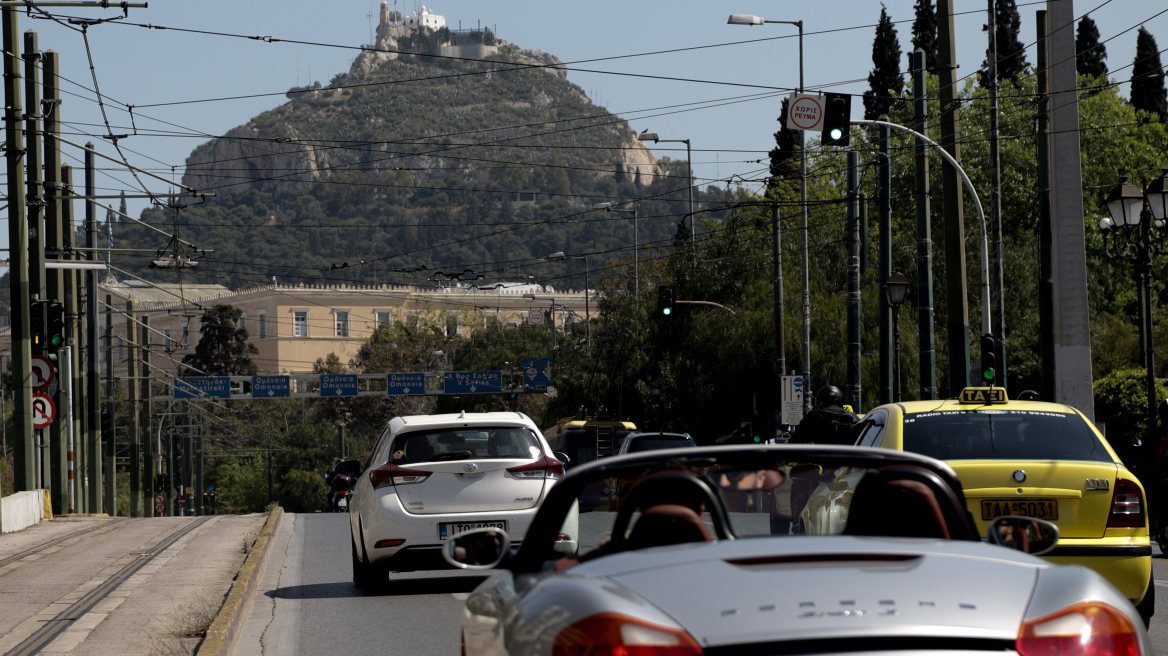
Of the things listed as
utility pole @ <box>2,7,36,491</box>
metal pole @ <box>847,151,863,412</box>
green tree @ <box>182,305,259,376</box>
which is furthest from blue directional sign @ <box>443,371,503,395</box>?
utility pole @ <box>2,7,36,491</box>

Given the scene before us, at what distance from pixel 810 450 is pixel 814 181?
70338 millimetres

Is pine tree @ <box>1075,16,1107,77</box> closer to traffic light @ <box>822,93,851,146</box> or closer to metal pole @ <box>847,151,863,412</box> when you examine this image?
metal pole @ <box>847,151,863,412</box>

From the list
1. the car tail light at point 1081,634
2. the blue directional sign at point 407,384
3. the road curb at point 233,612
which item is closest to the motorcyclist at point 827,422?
the road curb at point 233,612

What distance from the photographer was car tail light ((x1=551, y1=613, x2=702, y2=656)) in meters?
3.14

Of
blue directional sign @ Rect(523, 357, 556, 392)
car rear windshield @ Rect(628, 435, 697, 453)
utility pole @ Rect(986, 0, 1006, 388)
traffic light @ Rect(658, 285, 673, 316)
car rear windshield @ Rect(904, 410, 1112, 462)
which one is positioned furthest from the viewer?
blue directional sign @ Rect(523, 357, 556, 392)

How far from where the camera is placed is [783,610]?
10.4 feet

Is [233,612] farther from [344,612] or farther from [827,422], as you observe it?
[827,422]

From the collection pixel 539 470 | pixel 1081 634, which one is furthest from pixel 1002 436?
pixel 1081 634

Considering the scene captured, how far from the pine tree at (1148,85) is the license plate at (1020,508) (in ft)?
197

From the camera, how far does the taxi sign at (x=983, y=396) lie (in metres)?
10.3

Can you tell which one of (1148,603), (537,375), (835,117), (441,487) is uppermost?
(835,117)

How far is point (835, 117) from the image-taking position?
77.6ft

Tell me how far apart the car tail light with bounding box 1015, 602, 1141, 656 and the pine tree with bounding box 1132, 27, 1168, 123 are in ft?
216

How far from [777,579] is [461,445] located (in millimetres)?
10317
